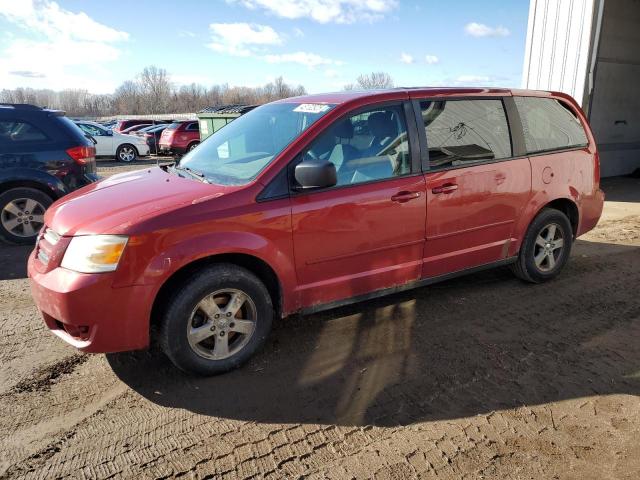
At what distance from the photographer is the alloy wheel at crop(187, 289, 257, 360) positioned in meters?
3.08

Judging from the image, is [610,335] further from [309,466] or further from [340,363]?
[309,466]

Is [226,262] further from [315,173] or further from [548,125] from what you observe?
[548,125]

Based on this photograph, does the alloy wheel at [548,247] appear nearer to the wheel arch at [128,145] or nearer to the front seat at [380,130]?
the front seat at [380,130]

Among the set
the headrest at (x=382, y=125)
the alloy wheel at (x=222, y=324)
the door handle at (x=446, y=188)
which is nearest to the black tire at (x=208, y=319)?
the alloy wheel at (x=222, y=324)

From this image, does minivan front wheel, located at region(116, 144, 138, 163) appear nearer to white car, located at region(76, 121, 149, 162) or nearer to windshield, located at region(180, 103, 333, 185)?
white car, located at region(76, 121, 149, 162)

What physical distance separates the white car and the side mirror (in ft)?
55.0

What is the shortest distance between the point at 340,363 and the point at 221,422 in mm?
920

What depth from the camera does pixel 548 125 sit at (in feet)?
15.0

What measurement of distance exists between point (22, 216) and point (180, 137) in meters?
13.5

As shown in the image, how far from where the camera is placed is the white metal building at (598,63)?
9.47 metres

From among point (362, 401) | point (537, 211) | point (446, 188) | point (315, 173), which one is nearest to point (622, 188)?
point (537, 211)

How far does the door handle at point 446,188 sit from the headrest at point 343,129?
804 mm

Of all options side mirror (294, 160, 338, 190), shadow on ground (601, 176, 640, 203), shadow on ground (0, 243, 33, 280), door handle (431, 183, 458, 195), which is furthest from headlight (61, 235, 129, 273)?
shadow on ground (601, 176, 640, 203)

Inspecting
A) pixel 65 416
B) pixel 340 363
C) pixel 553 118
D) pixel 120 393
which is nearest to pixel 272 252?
pixel 340 363
